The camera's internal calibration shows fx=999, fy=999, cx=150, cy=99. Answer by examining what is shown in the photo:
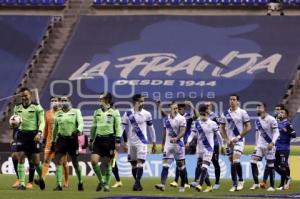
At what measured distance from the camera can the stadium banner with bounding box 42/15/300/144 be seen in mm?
41062

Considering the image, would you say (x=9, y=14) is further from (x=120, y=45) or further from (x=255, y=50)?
(x=255, y=50)

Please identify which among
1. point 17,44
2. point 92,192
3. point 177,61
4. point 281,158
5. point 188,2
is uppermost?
point 188,2

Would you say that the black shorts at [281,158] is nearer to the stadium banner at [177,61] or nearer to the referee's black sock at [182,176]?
the referee's black sock at [182,176]

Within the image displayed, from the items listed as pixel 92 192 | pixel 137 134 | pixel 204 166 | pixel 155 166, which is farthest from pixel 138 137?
pixel 155 166

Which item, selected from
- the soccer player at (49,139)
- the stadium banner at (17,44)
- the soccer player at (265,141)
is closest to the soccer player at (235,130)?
the soccer player at (265,141)

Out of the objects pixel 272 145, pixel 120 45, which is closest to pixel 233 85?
pixel 120 45

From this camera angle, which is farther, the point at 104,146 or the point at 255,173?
the point at 255,173

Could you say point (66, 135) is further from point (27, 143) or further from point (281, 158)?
point (281, 158)

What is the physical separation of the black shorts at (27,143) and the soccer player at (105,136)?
134 cm

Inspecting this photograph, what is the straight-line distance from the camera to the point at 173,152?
24.2 metres

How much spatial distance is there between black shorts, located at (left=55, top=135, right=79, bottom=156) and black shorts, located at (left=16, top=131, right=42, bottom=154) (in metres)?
0.52

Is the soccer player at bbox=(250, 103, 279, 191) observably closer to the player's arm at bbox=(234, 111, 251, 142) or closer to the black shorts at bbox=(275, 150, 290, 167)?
the black shorts at bbox=(275, 150, 290, 167)

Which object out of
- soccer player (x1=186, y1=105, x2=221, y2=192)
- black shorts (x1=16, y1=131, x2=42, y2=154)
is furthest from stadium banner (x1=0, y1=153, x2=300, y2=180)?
black shorts (x1=16, y1=131, x2=42, y2=154)

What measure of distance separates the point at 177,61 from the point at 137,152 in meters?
A: 18.2
